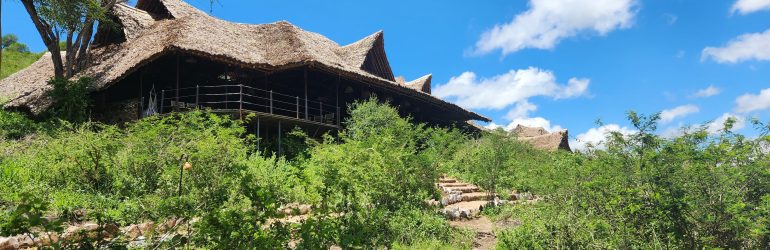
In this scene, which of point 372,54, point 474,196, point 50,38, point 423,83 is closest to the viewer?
point 474,196

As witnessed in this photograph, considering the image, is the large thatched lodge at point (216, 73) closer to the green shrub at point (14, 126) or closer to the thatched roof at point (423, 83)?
the green shrub at point (14, 126)

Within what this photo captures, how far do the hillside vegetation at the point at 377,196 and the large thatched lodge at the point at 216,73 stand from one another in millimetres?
5955

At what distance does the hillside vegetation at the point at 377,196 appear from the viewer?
4.24 m

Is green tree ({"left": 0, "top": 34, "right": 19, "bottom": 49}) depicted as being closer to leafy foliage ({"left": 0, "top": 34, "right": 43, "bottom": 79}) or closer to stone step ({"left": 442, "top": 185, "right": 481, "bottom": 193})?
leafy foliage ({"left": 0, "top": 34, "right": 43, "bottom": 79})

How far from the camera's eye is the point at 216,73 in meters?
17.8

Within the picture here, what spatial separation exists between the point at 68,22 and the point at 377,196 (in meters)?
17.1

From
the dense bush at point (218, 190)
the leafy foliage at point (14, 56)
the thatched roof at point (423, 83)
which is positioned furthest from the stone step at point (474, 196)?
the leafy foliage at point (14, 56)

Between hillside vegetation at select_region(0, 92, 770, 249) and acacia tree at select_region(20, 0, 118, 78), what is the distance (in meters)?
11.5

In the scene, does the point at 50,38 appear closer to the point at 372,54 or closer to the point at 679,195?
the point at 372,54

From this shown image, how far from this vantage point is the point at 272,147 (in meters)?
15.7

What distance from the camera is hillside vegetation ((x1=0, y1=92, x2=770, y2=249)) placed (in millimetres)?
4242

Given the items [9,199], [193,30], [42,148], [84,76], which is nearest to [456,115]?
[193,30]

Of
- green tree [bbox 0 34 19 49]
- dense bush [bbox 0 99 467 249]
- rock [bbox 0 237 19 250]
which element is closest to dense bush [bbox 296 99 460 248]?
dense bush [bbox 0 99 467 249]

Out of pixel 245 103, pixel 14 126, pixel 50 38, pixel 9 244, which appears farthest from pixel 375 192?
pixel 50 38
